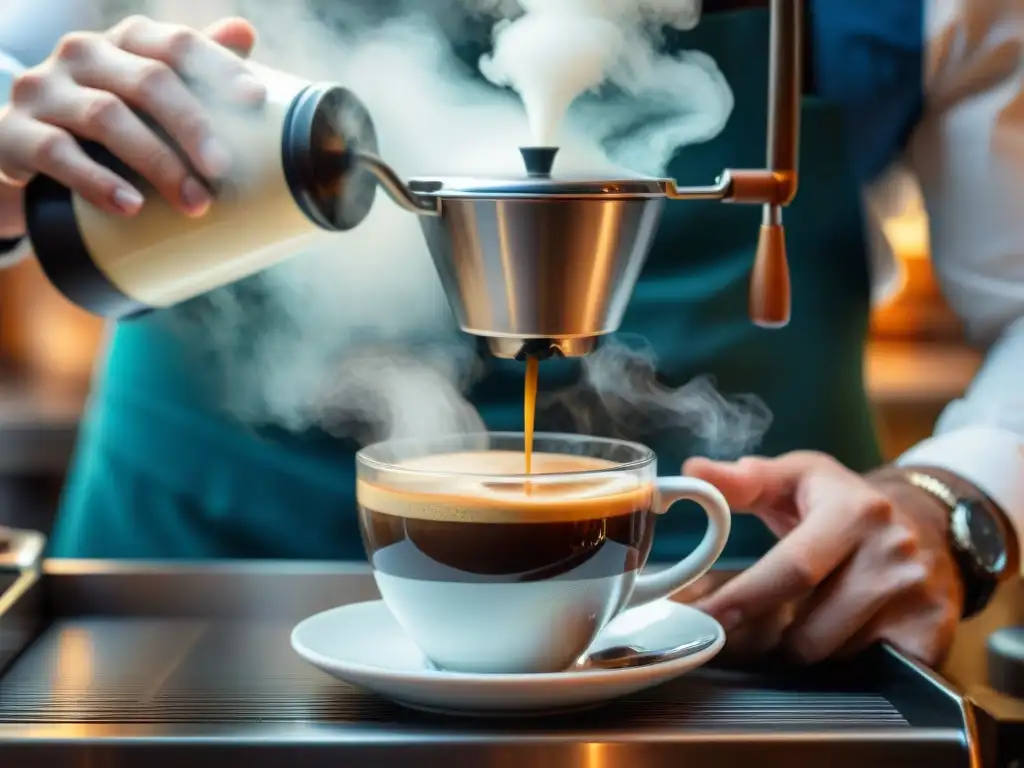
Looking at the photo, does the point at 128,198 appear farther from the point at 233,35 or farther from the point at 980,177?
the point at 980,177

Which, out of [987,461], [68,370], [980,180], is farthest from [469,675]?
[68,370]

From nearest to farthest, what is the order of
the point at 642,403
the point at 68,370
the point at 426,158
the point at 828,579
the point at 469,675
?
1. the point at 469,675
2. the point at 828,579
3. the point at 426,158
4. the point at 642,403
5. the point at 68,370

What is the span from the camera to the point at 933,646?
678 millimetres

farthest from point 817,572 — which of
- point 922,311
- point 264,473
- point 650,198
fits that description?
point 922,311

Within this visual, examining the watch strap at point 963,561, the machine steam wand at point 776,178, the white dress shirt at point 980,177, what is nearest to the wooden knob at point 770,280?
the machine steam wand at point 776,178

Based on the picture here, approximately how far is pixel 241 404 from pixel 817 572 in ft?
1.58

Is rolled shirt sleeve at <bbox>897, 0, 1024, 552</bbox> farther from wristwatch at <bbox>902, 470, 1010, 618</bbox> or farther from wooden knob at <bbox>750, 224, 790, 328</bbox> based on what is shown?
wooden knob at <bbox>750, 224, 790, 328</bbox>

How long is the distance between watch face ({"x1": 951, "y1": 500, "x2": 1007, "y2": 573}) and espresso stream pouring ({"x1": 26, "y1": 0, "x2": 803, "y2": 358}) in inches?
8.5

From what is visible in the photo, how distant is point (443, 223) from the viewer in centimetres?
58

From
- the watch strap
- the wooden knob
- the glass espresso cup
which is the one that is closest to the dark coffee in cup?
the glass espresso cup

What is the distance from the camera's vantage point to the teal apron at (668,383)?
0.96m

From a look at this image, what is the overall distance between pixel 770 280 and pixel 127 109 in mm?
313

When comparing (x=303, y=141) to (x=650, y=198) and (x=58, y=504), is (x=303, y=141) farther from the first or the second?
(x=58, y=504)

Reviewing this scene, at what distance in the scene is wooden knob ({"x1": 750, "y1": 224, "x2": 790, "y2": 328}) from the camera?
63cm
